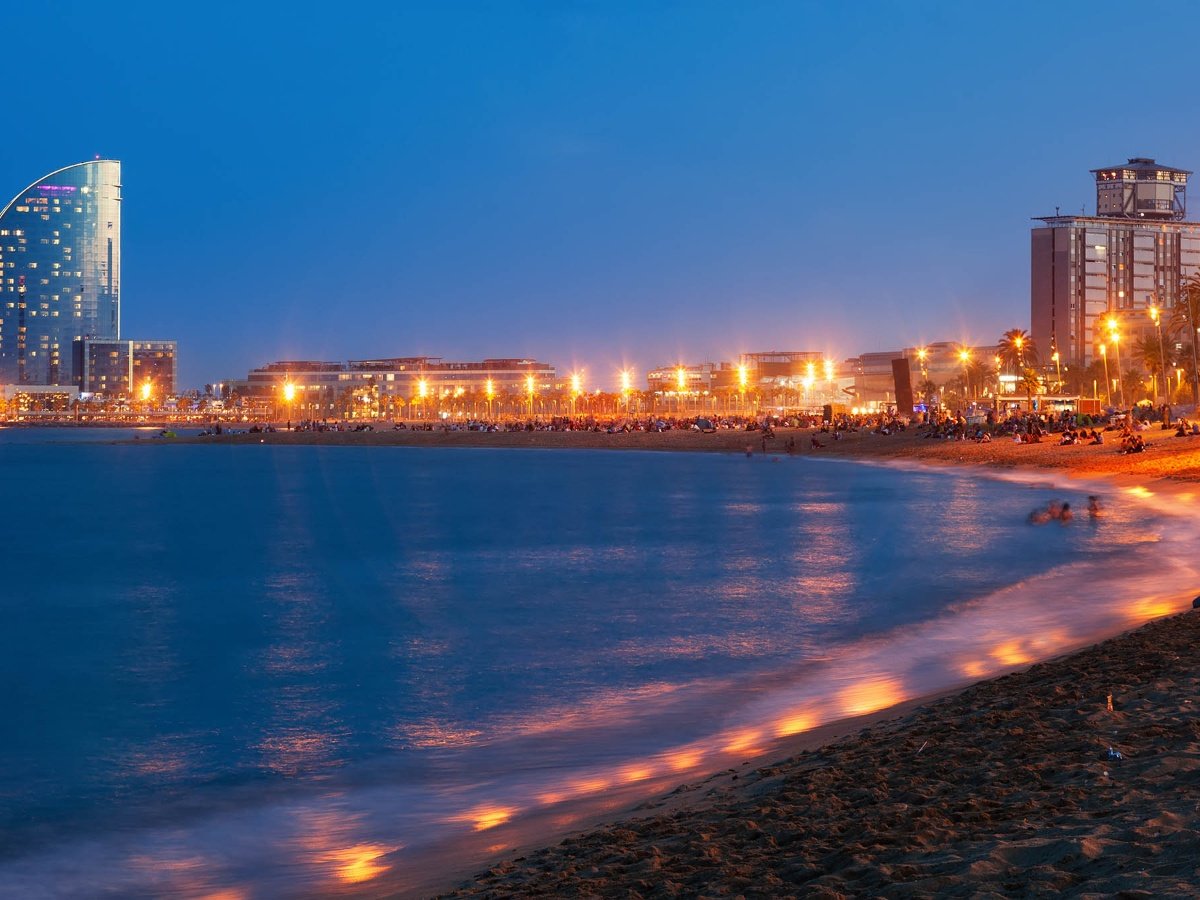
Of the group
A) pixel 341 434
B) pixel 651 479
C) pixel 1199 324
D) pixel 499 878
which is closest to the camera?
pixel 499 878

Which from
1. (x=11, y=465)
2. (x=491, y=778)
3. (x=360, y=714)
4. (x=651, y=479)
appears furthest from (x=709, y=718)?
(x=11, y=465)

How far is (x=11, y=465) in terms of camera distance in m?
84.0

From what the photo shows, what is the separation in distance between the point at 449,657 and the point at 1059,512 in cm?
2096

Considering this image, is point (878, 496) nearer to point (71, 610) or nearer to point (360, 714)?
point (71, 610)

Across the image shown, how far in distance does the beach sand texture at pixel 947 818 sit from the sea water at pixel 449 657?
113 centimetres

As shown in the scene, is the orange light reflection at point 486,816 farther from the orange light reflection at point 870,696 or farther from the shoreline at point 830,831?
the orange light reflection at point 870,696

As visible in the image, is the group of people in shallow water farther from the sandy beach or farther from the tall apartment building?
the tall apartment building

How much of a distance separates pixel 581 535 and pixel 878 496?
44.1 feet

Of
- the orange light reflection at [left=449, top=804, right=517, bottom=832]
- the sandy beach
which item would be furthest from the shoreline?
the orange light reflection at [left=449, top=804, right=517, bottom=832]

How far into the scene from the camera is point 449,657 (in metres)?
15.6

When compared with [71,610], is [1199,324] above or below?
above

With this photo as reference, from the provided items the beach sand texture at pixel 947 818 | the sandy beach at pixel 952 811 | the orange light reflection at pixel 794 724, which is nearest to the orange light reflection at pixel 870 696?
the orange light reflection at pixel 794 724

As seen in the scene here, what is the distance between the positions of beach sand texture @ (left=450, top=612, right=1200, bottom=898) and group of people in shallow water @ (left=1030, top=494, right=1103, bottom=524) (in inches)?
860

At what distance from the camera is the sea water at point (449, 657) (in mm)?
8391
